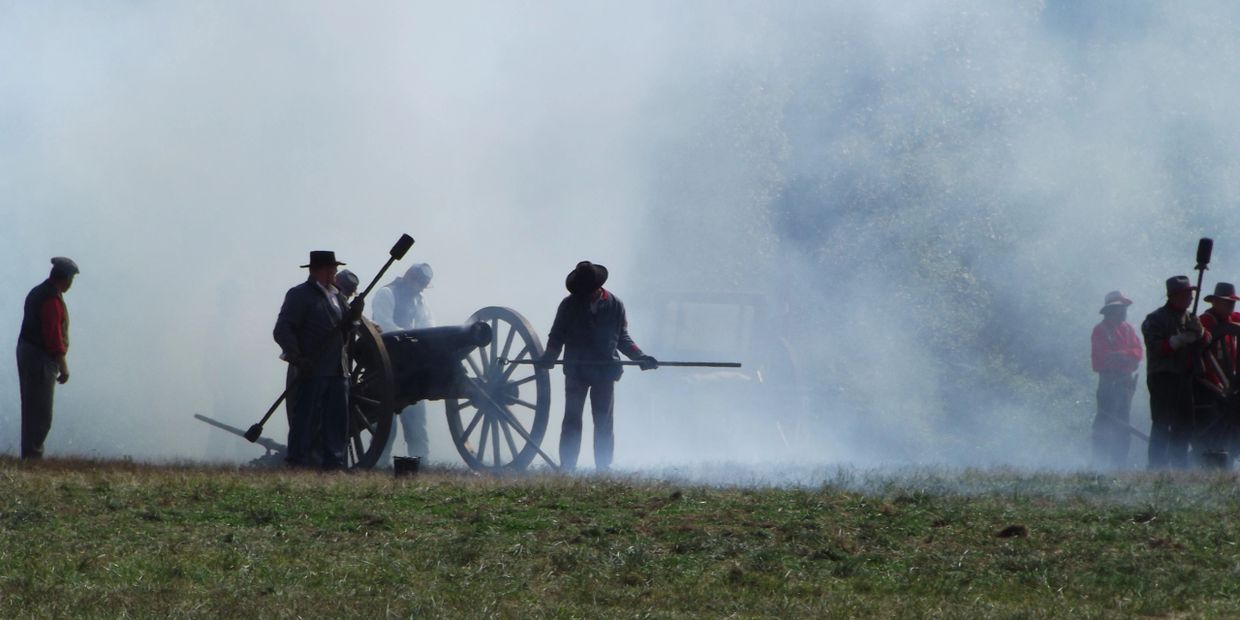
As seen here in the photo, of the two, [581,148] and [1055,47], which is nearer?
[581,148]

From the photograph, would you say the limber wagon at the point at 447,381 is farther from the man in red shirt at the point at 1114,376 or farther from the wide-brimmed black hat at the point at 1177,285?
the man in red shirt at the point at 1114,376

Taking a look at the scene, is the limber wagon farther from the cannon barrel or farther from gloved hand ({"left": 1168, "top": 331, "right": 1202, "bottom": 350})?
gloved hand ({"left": 1168, "top": 331, "right": 1202, "bottom": 350})

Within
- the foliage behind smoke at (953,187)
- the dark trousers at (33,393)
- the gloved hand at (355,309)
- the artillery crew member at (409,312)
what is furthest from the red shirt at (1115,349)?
the dark trousers at (33,393)

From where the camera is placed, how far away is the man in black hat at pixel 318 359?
9727 millimetres

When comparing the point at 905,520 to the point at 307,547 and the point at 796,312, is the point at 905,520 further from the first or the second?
the point at 796,312

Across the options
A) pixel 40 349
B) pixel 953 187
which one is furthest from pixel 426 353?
pixel 953 187

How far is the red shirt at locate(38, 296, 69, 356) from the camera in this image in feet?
35.5

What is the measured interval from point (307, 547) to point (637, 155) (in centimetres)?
1709

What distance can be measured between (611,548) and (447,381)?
3999 millimetres

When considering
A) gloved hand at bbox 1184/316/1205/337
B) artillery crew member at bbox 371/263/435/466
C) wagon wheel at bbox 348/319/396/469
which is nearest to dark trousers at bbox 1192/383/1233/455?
gloved hand at bbox 1184/316/1205/337

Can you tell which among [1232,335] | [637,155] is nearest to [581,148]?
[637,155]

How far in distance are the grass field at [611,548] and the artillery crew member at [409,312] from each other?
362 centimetres

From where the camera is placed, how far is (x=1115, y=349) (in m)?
13.2

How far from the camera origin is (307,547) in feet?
21.9
